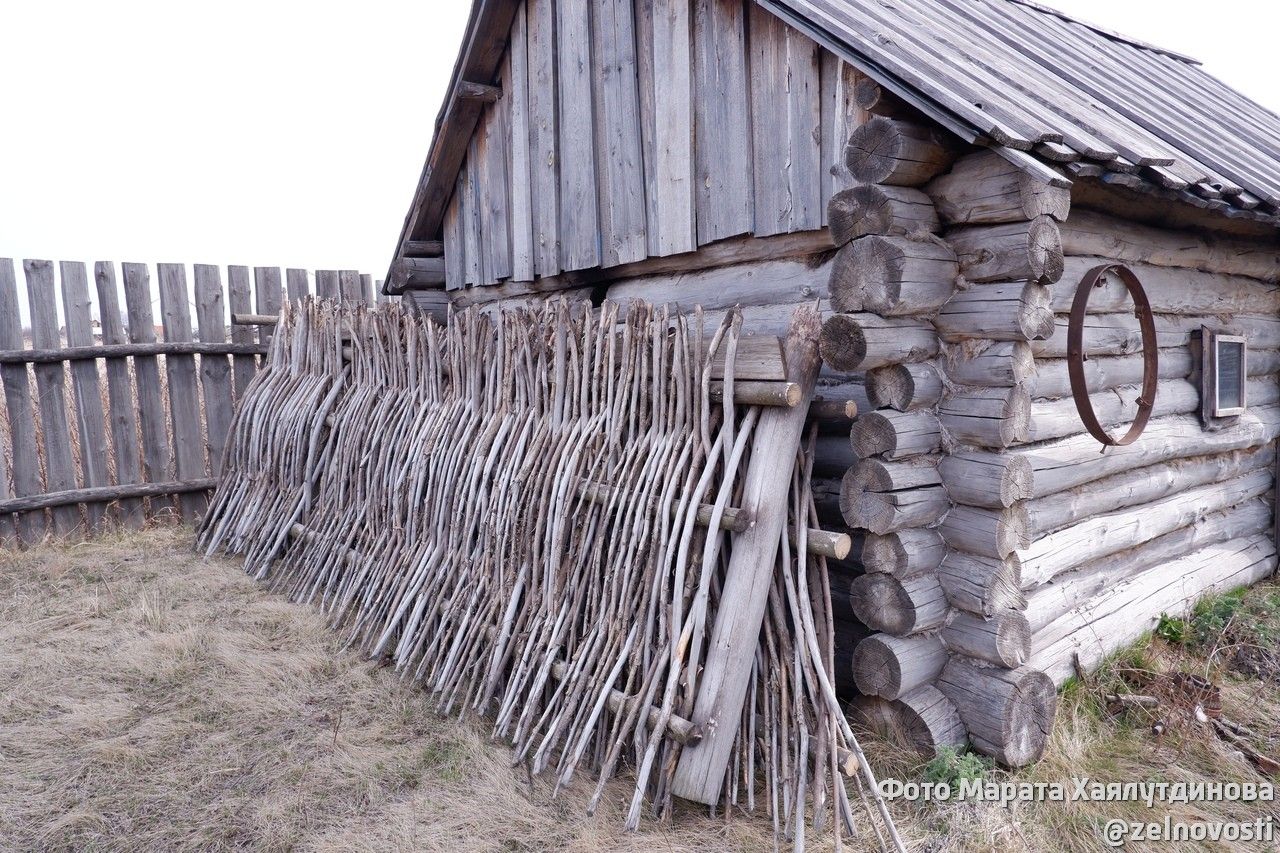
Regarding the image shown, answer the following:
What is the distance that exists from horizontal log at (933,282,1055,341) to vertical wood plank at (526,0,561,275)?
124 inches

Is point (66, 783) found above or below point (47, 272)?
below

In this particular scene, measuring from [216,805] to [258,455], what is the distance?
412cm

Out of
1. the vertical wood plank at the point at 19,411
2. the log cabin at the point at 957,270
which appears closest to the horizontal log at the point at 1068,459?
the log cabin at the point at 957,270

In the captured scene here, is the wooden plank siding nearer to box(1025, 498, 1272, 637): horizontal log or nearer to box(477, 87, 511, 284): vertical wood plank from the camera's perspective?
box(477, 87, 511, 284): vertical wood plank

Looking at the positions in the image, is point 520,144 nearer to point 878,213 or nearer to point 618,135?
point 618,135

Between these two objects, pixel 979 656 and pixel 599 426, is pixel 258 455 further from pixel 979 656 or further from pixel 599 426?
pixel 979 656

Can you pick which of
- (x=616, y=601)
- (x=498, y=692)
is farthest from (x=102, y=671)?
(x=616, y=601)

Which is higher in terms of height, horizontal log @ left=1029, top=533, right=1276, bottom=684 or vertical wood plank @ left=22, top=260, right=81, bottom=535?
vertical wood plank @ left=22, top=260, right=81, bottom=535

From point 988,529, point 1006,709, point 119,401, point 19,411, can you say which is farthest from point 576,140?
point 19,411

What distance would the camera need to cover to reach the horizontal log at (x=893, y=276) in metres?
3.23

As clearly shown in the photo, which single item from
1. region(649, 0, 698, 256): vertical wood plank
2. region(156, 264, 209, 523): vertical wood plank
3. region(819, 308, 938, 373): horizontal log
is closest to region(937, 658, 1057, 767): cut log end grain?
region(819, 308, 938, 373): horizontal log

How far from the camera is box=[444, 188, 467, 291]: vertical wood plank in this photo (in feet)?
23.1

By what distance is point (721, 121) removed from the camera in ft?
14.5

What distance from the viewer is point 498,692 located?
13.5ft
